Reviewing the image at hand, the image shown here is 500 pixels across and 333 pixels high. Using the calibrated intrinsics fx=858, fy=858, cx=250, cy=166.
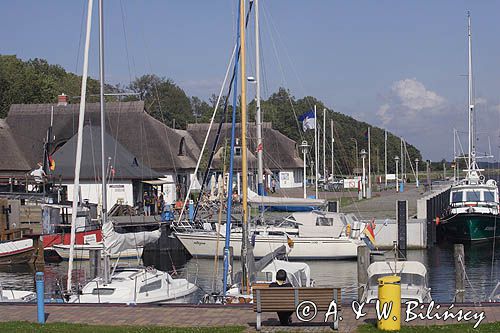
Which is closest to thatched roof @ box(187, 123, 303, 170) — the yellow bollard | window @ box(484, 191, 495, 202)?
window @ box(484, 191, 495, 202)

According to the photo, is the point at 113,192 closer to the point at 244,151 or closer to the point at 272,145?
the point at 244,151

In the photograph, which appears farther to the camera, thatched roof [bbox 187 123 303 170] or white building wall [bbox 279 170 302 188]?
white building wall [bbox 279 170 302 188]

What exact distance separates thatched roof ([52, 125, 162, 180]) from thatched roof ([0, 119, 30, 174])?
6.67 metres

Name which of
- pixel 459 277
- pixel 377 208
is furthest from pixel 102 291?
pixel 377 208

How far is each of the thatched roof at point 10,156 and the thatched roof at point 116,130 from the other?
62cm

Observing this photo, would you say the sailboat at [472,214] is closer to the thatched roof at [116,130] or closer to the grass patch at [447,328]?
the thatched roof at [116,130]

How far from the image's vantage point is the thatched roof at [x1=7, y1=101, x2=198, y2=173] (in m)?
70.8

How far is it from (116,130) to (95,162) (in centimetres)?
1519

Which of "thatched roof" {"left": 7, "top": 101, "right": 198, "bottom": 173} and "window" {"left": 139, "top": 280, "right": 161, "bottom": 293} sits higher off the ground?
"thatched roof" {"left": 7, "top": 101, "right": 198, "bottom": 173}

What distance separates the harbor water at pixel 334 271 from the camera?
112 ft

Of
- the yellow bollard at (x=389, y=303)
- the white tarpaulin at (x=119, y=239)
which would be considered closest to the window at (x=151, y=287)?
the white tarpaulin at (x=119, y=239)

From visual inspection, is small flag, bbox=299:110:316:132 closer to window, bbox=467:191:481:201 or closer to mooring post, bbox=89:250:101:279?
window, bbox=467:191:481:201

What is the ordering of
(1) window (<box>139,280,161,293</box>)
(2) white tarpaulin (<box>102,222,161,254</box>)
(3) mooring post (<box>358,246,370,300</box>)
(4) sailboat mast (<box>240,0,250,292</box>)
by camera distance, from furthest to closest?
1. (2) white tarpaulin (<box>102,222,161,254</box>)
2. (4) sailboat mast (<box>240,0,250,292</box>)
3. (1) window (<box>139,280,161,293</box>)
4. (3) mooring post (<box>358,246,370,300</box>)

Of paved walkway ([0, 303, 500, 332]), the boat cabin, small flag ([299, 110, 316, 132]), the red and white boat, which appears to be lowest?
the red and white boat
